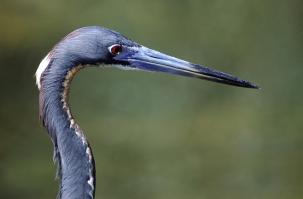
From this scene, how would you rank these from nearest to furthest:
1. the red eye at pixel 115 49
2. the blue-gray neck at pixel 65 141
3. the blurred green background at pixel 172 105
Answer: the blue-gray neck at pixel 65 141 < the red eye at pixel 115 49 < the blurred green background at pixel 172 105

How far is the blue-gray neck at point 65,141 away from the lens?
222 cm

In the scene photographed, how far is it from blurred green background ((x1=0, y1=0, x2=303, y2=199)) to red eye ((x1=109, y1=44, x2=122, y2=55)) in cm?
226

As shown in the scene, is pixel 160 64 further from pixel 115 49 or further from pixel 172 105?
pixel 172 105

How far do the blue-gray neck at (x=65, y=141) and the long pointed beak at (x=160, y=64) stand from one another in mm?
227

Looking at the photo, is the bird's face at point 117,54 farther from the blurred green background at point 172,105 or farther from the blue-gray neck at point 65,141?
the blurred green background at point 172,105

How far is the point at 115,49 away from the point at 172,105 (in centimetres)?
352

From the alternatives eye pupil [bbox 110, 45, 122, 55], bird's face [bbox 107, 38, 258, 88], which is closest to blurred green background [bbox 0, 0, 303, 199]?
bird's face [bbox 107, 38, 258, 88]

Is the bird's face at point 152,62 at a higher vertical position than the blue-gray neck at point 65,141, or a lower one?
higher

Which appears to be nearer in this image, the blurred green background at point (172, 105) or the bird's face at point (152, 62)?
the bird's face at point (152, 62)

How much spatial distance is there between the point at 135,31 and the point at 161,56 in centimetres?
361

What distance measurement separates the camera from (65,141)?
2.22 m

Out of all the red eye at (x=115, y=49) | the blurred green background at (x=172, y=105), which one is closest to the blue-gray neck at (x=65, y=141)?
the red eye at (x=115, y=49)

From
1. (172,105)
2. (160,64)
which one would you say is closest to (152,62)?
(160,64)

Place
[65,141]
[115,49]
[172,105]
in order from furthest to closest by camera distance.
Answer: [172,105]
[115,49]
[65,141]
